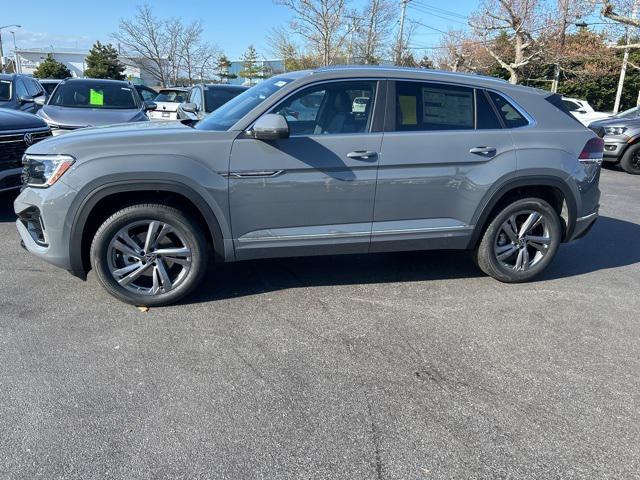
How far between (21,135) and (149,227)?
3496mm

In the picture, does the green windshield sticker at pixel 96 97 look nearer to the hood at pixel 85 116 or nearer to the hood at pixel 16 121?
the hood at pixel 85 116

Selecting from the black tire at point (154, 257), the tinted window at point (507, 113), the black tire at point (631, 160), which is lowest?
the black tire at point (154, 257)

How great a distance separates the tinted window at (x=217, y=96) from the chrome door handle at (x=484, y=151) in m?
6.17

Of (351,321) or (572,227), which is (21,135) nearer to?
(351,321)

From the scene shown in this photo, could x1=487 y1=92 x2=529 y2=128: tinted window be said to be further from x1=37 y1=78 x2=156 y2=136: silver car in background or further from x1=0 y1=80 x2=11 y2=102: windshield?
x1=0 y1=80 x2=11 y2=102: windshield

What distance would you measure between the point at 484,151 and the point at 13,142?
212 inches

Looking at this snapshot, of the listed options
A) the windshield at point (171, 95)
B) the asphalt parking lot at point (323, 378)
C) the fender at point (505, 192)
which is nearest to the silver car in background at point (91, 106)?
the asphalt parking lot at point (323, 378)

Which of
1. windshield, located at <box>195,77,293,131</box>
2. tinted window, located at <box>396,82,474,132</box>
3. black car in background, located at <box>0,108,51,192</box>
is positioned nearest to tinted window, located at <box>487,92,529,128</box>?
tinted window, located at <box>396,82,474,132</box>

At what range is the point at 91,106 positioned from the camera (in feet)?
29.2

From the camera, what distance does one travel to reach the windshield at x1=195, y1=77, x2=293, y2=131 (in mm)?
3861

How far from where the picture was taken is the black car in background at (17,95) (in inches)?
363

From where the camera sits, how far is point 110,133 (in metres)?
3.78

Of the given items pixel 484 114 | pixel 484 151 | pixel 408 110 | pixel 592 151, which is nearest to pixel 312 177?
pixel 408 110

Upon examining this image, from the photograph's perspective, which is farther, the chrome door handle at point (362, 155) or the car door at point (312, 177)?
the chrome door handle at point (362, 155)
